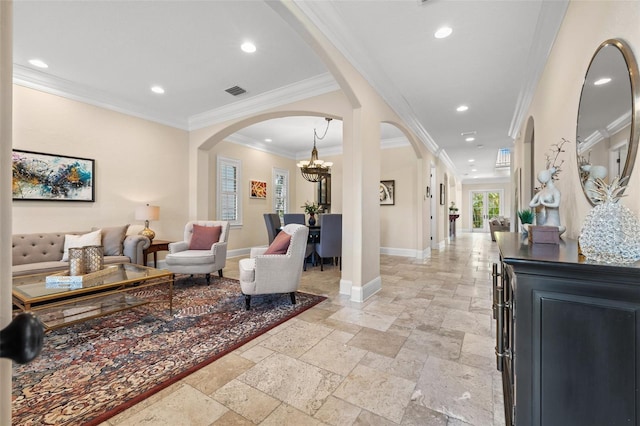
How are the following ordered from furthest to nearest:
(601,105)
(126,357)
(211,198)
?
(211,198), (126,357), (601,105)

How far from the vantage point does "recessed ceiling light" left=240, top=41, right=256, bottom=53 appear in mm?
2886

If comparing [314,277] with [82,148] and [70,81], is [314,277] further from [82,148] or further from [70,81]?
[70,81]

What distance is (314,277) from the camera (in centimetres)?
443

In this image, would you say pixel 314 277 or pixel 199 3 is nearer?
pixel 199 3

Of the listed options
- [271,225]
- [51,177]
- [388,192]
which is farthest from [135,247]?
[388,192]

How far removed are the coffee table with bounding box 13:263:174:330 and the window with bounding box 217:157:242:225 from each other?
3.04 meters

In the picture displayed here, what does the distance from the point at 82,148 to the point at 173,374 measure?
13.2ft

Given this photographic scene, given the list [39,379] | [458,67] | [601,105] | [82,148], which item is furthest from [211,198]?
[601,105]

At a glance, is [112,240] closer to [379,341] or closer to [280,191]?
[379,341]

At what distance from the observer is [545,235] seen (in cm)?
148

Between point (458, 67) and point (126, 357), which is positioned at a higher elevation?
point (458, 67)

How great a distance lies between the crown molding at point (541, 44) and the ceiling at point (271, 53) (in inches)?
0.5

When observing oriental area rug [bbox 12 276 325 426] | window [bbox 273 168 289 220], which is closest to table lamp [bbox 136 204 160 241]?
oriental area rug [bbox 12 276 325 426]

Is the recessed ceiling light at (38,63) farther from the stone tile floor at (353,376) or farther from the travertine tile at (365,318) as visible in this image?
the travertine tile at (365,318)
